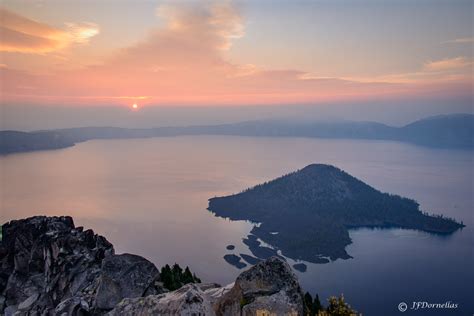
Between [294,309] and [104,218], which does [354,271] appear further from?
[294,309]

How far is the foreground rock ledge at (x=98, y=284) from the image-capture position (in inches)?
780

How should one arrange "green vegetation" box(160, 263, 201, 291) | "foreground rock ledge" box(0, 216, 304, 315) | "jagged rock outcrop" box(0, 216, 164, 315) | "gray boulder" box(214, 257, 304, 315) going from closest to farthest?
"gray boulder" box(214, 257, 304, 315) → "foreground rock ledge" box(0, 216, 304, 315) → "jagged rock outcrop" box(0, 216, 164, 315) → "green vegetation" box(160, 263, 201, 291)

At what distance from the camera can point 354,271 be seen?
15200cm

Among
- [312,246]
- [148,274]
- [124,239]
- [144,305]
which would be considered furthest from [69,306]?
[312,246]

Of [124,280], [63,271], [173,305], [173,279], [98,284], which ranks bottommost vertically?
[63,271]

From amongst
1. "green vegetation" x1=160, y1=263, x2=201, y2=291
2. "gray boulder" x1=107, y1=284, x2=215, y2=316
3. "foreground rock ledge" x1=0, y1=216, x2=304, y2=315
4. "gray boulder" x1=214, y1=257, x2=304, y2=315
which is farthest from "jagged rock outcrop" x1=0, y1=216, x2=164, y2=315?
"gray boulder" x1=214, y1=257, x2=304, y2=315

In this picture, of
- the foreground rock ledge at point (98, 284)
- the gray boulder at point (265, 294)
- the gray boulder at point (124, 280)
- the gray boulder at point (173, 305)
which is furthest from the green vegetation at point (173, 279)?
the gray boulder at point (265, 294)

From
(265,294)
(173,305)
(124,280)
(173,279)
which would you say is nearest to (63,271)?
(173,279)

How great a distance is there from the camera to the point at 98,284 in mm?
31578

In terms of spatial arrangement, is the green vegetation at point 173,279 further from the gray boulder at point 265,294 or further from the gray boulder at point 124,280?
the gray boulder at point 265,294

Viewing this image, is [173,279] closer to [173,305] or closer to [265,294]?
[173,305]

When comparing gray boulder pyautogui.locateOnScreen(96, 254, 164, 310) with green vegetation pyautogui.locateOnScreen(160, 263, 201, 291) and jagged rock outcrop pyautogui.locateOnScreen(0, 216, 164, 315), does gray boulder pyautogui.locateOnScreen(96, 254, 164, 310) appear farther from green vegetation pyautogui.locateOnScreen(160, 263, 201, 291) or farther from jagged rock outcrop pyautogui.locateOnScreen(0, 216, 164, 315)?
green vegetation pyautogui.locateOnScreen(160, 263, 201, 291)

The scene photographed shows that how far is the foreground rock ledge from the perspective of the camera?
19816mm

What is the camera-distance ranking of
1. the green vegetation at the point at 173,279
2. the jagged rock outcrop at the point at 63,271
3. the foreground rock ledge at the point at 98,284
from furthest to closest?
the green vegetation at the point at 173,279
the jagged rock outcrop at the point at 63,271
the foreground rock ledge at the point at 98,284
